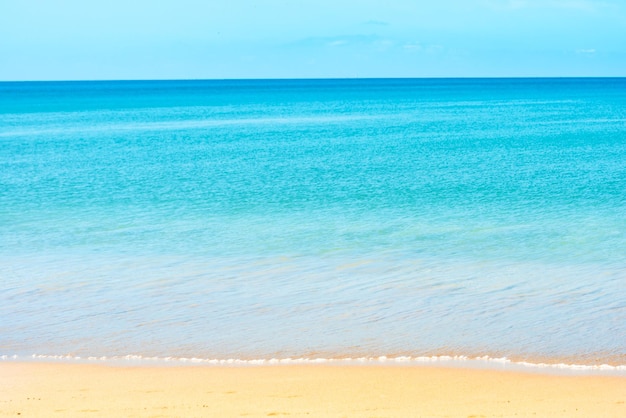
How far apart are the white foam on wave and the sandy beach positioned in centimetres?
19

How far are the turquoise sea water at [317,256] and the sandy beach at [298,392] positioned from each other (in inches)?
27.3

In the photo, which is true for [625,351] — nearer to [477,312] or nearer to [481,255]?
[477,312]

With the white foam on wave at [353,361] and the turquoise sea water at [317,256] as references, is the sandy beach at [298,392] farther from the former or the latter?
the turquoise sea water at [317,256]

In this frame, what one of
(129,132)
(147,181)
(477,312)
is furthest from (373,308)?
(129,132)

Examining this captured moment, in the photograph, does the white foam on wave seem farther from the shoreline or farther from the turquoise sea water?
the turquoise sea water

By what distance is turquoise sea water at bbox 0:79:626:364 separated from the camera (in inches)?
423

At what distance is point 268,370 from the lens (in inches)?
379

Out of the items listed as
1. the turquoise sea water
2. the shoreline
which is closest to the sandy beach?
the shoreline

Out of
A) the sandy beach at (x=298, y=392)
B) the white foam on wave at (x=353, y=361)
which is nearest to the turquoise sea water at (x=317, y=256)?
the white foam on wave at (x=353, y=361)

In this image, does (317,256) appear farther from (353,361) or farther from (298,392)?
(298,392)

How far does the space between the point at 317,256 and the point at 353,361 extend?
5.44 metres

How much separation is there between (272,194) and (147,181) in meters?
5.68

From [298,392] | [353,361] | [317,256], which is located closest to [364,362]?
[353,361]

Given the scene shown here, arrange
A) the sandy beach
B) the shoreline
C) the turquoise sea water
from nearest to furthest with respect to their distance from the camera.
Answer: the sandy beach
the shoreline
the turquoise sea water
